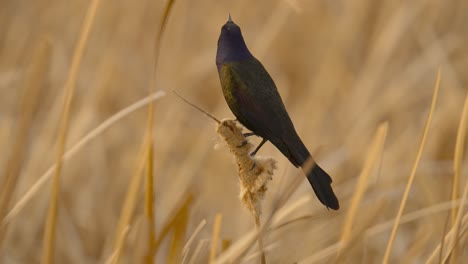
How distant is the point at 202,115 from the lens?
3.99 m

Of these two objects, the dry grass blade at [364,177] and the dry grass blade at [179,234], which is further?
the dry grass blade at [364,177]

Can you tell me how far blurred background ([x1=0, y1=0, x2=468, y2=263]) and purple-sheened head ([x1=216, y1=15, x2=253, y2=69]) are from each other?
1.56 meters

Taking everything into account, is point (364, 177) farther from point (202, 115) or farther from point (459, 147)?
point (202, 115)

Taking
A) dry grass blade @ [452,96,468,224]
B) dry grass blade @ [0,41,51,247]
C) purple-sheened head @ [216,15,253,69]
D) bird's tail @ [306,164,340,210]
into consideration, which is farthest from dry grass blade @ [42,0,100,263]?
dry grass blade @ [452,96,468,224]

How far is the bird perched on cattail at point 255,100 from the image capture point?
1.11 m

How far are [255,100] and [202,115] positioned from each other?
2.86m

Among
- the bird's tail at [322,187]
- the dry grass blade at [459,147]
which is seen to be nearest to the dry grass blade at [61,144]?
the bird's tail at [322,187]

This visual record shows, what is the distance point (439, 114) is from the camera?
3768 mm

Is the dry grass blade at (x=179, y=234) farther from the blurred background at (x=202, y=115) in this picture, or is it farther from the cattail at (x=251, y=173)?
the blurred background at (x=202, y=115)

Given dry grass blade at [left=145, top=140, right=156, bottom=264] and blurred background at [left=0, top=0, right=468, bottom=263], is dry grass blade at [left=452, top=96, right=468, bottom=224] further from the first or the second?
blurred background at [left=0, top=0, right=468, bottom=263]

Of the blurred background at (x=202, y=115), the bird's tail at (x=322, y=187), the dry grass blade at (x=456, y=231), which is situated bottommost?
the blurred background at (x=202, y=115)

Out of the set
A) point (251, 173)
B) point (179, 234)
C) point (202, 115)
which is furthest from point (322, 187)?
point (202, 115)

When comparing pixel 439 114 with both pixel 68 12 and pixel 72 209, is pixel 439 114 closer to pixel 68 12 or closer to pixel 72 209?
pixel 72 209

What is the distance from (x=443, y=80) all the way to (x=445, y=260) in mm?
2694
